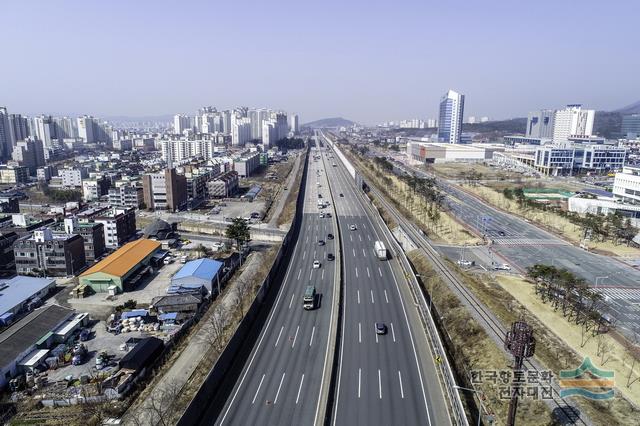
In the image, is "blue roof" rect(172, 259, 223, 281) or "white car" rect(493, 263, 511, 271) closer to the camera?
"blue roof" rect(172, 259, 223, 281)

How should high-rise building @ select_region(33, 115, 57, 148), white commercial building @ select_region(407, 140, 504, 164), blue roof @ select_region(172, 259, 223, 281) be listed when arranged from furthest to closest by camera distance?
high-rise building @ select_region(33, 115, 57, 148) < white commercial building @ select_region(407, 140, 504, 164) < blue roof @ select_region(172, 259, 223, 281)

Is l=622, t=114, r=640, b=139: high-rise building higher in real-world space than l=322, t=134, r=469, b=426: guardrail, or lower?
higher

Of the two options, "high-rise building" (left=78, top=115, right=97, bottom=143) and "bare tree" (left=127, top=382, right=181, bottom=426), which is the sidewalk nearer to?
"bare tree" (left=127, top=382, right=181, bottom=426)

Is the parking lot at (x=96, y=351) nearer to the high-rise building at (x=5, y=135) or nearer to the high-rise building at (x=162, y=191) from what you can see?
the high-rise building at (x=162, y=191)

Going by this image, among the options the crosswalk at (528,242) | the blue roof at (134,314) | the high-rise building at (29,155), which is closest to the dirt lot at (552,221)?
the crosswalk at (528,242)

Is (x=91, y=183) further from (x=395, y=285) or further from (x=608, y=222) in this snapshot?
(x=608, y=222)

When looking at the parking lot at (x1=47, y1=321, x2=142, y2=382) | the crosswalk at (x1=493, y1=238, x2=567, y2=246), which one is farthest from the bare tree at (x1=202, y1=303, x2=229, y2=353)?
the crosswalk at (x1=493, y1=238, x2=567, y2=246)
